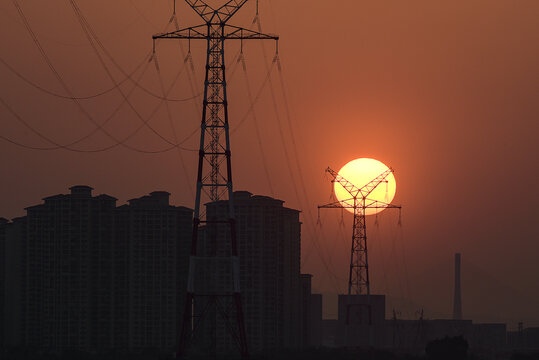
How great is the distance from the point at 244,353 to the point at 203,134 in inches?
727

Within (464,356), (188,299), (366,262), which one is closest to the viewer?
(188,299)

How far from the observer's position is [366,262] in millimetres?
171500

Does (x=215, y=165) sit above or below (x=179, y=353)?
above

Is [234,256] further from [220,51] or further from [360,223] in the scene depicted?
[360,223]

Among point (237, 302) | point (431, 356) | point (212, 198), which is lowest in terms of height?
point (431, 356)

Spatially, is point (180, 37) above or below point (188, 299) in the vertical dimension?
above

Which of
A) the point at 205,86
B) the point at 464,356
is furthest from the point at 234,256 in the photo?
the point at 464,356

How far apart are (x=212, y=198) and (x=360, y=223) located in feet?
258

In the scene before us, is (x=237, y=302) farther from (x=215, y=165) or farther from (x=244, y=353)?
(x=215, y=165)

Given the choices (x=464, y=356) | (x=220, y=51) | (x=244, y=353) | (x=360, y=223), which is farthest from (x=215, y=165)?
(x=464, y=356)

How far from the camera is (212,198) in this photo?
95.7m

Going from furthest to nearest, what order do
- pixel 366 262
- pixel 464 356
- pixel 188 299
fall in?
pixel 464 356
pixel 366 262
pixel 188 299

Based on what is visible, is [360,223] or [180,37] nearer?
[180,37]

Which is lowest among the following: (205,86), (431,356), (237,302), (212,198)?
(431,356)
